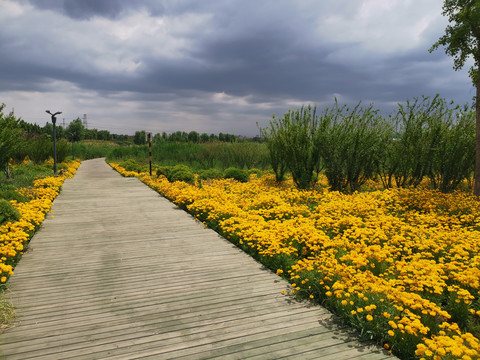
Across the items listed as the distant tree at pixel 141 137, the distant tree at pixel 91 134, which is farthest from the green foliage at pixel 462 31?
the distant tree at pixel 91 134

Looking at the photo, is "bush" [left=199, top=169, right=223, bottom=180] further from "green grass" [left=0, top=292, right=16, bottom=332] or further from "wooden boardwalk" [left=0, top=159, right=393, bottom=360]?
"green grass" [left=0, top=292, right=16, bottom=332]

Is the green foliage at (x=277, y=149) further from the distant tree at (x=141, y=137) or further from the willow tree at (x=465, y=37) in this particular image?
the distant tree at (x=141, y=137)

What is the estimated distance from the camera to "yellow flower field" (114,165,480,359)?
2.63 metres

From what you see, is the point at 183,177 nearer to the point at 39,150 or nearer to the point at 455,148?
the point at 455,148

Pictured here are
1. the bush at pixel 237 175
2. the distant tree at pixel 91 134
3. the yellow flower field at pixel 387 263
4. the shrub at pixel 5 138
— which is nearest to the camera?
the yellow flower field at pixel 387 263

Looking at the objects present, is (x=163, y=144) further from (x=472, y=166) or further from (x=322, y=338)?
(x=322, y=338)

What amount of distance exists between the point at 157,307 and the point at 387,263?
10.6ft

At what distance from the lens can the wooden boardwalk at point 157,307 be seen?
248 centimetres

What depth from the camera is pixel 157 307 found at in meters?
3.13

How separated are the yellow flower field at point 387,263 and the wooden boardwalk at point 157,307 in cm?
28

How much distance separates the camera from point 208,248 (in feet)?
16.8

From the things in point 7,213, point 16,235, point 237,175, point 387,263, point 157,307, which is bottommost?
point 157,307

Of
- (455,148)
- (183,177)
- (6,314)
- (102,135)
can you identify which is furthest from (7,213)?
(102,135)

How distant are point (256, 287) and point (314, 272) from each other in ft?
2.47
